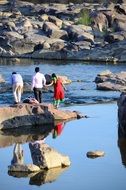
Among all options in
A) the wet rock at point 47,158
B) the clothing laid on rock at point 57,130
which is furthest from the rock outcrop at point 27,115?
the wet rock at point 47,158

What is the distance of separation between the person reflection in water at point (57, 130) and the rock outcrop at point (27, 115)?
64cm

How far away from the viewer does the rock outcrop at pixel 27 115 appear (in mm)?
27031

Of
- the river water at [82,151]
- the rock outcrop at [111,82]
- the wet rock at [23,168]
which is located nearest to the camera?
the river water at [82,151]

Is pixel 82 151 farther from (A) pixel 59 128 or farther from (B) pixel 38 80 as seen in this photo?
(B) pixel 38 80

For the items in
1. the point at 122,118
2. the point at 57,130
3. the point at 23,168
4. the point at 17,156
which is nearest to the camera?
the point at 23,168

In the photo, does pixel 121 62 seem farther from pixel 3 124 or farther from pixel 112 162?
pixel 112 162

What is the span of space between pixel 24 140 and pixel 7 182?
6.08 meters

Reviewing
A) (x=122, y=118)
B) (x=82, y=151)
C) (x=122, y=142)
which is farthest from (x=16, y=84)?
(x=82, y=151)

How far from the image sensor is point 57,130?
85.9 feet

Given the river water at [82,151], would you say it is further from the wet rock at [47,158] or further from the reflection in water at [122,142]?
the wet rock at [47,158]

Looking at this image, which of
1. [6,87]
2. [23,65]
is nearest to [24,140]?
[6,87]

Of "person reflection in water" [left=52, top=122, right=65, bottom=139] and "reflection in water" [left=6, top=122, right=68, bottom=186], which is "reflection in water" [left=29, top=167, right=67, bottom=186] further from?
"person reflection in water" [left=52, top=122, right=65, bottom=139]

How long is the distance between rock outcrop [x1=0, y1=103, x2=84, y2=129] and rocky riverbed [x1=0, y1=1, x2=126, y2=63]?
122ft

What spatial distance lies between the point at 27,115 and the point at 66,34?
5049 centimetres
